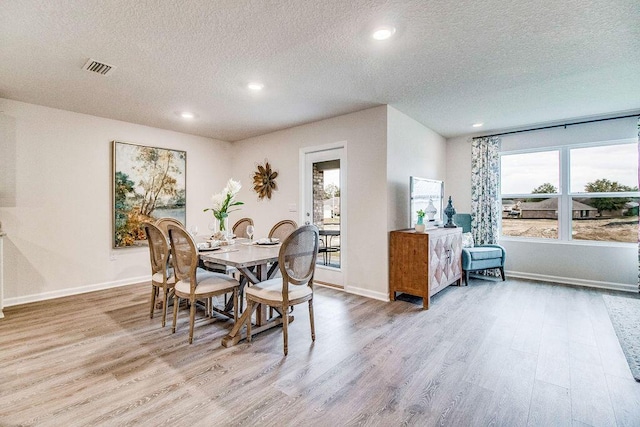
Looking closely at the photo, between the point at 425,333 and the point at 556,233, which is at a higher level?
the point at 556,233

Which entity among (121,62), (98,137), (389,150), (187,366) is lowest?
(187,366)

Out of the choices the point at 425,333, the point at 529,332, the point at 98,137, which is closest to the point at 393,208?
the point at 425,333

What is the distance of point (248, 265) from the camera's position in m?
2.41

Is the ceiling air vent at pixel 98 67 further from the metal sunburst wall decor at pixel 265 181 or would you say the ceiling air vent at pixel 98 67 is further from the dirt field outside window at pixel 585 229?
the dirt field outside window at pixel 585 229

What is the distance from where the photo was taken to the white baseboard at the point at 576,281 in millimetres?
4219

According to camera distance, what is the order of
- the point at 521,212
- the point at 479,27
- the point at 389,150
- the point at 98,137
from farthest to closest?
the point at 521,212 → the point at 98,137 → the point at 389,150 → the point at 479,27

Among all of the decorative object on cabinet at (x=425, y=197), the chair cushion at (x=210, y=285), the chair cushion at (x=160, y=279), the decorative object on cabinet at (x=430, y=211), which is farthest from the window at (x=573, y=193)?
the chair cushion at (x=160, y=279)

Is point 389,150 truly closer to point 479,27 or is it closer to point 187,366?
point 479,27

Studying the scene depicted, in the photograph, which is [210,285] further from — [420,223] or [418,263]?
[420,223]

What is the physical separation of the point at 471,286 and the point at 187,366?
402 centimetres

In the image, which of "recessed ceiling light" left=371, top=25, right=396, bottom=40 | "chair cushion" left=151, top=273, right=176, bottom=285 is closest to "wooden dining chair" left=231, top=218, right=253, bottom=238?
"chair cushion" left=151, top=273, right=176, bottom=285

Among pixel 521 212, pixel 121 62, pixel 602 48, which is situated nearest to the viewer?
pixel 602 48

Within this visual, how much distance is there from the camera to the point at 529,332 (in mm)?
2850

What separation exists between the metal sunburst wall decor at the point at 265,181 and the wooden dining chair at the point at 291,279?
2.79 meters
